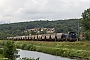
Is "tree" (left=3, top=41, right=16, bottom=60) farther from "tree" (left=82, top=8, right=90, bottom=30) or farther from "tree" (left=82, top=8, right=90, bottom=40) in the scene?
"tree" (left=82, top=8, right=90, bottom=30)

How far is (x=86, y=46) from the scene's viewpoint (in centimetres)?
6669

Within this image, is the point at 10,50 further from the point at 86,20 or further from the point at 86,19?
the point at 86,19

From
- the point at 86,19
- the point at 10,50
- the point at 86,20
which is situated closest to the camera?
the point at 10,50

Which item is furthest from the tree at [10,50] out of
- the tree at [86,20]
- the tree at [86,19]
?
the tree at [86,19]

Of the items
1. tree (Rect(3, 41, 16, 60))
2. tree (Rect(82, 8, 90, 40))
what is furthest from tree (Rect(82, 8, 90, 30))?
tree (Rect(3, 41, 16, 60))

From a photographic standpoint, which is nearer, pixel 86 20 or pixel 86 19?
pixel 86 20

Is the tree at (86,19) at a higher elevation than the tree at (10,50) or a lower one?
higher

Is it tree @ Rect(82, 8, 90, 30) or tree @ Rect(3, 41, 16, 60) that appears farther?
tree @ Rect(82, 8, 90, 30)

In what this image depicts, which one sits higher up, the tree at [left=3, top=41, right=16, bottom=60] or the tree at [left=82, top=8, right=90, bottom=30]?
the tree at [left=82, top=8, right=90, bottom=30]

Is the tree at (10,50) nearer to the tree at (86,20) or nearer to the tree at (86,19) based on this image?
the tree at (86,20)

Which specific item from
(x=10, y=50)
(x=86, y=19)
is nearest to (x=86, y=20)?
(x=86, y=19)

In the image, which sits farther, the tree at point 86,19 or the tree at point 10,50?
the tree at point 86,19

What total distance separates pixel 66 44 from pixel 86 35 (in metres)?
10.9

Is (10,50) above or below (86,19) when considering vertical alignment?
below
